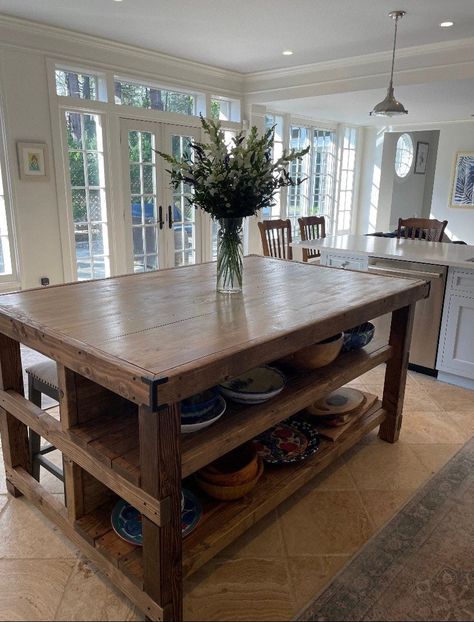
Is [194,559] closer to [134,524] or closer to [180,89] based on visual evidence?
[134,524]

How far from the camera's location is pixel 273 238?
4504 mm

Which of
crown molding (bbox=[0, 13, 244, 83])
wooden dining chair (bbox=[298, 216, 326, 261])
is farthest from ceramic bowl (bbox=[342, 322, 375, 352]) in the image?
crown molding (bbox=[0, 13, 244, 83])

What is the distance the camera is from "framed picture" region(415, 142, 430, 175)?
9328 millimetres

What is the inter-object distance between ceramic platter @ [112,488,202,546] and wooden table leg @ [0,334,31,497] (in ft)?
1.79

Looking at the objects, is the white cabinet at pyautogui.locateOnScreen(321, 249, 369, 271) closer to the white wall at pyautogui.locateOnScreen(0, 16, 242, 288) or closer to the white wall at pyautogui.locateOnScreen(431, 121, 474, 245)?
the white wall at pyautogui.locateOnScreen(0, 16, 242, 288)

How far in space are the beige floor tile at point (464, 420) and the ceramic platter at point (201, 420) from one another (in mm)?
1706

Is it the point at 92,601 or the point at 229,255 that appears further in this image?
the point at 229,255

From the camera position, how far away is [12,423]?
1.92 metres

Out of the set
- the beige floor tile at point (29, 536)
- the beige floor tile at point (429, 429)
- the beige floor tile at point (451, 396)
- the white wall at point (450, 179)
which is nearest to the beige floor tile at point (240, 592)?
the beige floor tile at point (29, 536)

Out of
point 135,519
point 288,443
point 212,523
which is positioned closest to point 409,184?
point 288,443

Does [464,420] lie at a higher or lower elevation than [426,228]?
lower

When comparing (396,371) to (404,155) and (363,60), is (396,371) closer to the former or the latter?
(363,60)

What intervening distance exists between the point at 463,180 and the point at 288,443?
7.91 metres

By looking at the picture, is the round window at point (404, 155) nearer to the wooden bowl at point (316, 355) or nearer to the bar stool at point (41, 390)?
the wooden bowl at point (316, 355)
